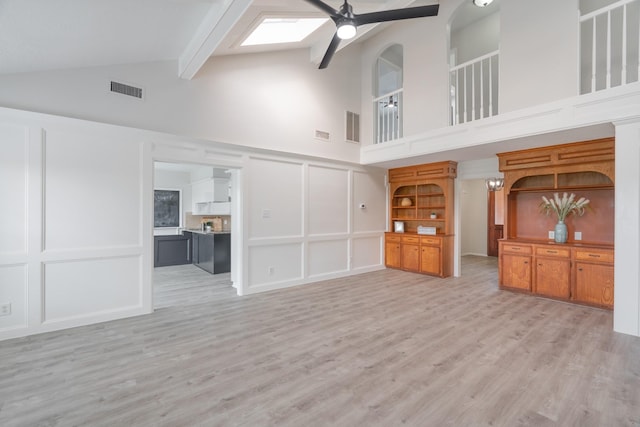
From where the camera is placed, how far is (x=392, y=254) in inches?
275

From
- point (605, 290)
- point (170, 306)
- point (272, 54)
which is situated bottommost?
point (170, 306)

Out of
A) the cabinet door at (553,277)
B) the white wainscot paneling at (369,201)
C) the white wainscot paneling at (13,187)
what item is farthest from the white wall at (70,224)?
the cabinet door at (553,277)

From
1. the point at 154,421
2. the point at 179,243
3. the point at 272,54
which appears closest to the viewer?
the point at 154,421

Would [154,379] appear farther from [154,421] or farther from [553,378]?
[553,378]

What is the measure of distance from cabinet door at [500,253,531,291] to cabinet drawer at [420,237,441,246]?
1220mm

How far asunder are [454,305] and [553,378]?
1882mm

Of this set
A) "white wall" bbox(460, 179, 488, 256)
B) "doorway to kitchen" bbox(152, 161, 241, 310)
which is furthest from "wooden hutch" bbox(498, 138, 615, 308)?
"doorway to kitchen" bbox(152, 161, 241, 310)

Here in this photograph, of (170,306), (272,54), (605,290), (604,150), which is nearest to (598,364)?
(605,290)

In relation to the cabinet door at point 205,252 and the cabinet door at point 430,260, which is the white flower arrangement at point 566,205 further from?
the cabinet door at point 205,252

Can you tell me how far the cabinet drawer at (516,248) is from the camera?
192 inches

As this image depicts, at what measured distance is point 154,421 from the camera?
1.90 metres

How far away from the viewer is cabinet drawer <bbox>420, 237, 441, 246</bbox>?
20.0ft

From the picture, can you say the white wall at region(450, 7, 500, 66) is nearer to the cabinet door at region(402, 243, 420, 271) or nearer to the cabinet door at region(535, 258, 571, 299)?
the cabinet door at region(402, 243, 420, 271)

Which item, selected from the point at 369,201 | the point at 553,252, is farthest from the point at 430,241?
the point at 553,252
